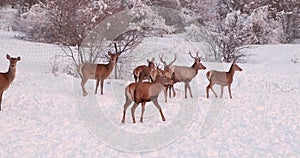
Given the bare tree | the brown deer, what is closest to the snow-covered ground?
the brown deer

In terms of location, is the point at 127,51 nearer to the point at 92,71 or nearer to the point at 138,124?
the point at 92,71

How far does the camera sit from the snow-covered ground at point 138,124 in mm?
7055

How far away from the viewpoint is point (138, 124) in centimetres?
836

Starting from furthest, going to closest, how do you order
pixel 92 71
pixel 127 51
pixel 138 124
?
pixel 127 51 → pixel 92 71 → pixel 138 124

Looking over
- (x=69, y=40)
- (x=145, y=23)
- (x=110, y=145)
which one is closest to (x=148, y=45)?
(x=145, y=23)

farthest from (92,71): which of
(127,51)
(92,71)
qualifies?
(127,51)

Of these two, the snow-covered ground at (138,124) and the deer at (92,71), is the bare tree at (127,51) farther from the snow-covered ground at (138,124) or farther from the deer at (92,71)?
the deer at (92,71)

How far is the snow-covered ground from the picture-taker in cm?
705

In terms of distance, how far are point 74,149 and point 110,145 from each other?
626 mm

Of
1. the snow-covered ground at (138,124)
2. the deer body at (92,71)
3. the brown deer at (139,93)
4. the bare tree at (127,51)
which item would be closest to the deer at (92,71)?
the deer body at (92,71)

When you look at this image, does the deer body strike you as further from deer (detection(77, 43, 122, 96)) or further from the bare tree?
the bare tree

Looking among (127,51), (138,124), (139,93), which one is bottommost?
(138,124)

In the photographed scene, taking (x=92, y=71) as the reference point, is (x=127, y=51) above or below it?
above

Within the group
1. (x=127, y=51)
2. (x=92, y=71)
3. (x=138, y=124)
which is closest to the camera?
(x=138, y=124)
